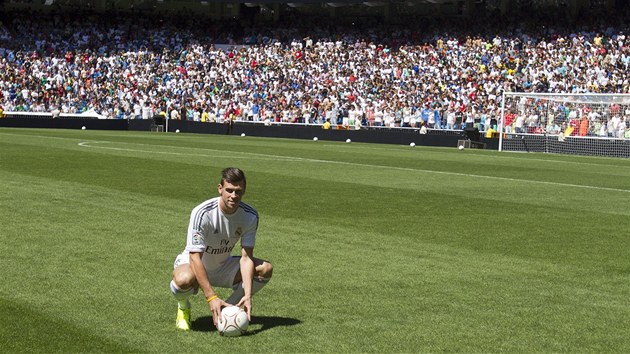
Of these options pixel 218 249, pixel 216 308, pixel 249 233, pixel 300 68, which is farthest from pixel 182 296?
pixel 300 68

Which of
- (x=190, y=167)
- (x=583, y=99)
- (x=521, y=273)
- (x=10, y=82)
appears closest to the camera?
(x=521, y=273)

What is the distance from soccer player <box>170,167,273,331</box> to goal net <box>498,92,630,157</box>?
1364 inches

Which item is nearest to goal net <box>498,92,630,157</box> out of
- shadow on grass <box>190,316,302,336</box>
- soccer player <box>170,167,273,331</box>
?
shadow on grass <box>190,316,302,336</box>

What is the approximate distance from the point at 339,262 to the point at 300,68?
53.7 meters

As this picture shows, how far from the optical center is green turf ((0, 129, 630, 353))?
26.7 ft

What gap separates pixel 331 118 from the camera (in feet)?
190

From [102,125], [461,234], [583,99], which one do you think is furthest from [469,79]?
[461,234]

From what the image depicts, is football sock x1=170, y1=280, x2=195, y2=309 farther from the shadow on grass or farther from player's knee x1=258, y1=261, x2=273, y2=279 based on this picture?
player's knee x1=258, y1=261, x2=273, y2=279

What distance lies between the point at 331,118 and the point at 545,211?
39.9m

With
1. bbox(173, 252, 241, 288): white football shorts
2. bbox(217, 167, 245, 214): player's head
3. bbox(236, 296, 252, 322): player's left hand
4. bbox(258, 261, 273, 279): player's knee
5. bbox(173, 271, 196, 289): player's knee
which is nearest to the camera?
bbox(217, 167, 245, 214): player's head

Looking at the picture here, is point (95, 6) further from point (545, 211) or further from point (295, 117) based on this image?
point (545, 211)

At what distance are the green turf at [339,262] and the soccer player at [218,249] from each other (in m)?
0.28

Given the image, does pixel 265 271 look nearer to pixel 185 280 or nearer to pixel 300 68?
pixel 185 280

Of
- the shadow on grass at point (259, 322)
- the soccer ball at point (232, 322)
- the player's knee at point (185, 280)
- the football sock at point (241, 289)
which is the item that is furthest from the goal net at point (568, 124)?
the soccer ball at point (232, 322)
